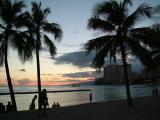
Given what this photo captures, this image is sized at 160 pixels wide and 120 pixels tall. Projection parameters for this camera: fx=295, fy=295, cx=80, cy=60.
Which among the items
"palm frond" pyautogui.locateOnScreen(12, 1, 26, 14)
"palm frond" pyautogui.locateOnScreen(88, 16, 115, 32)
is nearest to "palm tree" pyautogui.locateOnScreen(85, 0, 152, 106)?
"palm frond" pyautogui.locateOnScreen(88, 16, 115, 32)

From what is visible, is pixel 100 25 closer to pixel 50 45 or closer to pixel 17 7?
pixel 50 45

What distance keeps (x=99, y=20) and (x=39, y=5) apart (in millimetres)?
6101

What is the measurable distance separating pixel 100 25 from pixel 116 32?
58.8 inches

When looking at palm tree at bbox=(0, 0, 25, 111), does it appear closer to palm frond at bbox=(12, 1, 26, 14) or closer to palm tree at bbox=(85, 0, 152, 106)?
palm frond at bbox=(12, 1, 26, 14)

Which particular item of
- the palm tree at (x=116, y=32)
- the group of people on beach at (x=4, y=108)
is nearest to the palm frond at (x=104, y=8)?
the palm tree at (x=116, y=32)

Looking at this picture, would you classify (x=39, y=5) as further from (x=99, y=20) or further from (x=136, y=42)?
(x=136, y=42)

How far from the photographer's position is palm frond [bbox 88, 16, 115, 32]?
24875 millimetres

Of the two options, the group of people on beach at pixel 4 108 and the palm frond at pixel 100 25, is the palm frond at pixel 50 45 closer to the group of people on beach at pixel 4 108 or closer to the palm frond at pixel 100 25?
the palm frond at pixel 100 25

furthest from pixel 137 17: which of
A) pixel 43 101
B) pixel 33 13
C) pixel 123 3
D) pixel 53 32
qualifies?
pixel 43 101

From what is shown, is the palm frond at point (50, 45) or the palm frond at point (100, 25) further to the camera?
the palm frond at point (50, 45)

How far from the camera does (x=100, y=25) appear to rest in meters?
25.0

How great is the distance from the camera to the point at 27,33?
26422 mm

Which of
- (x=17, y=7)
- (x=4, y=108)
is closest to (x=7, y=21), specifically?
(x=17, y=7)

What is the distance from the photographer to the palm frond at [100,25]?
81.6 feet
